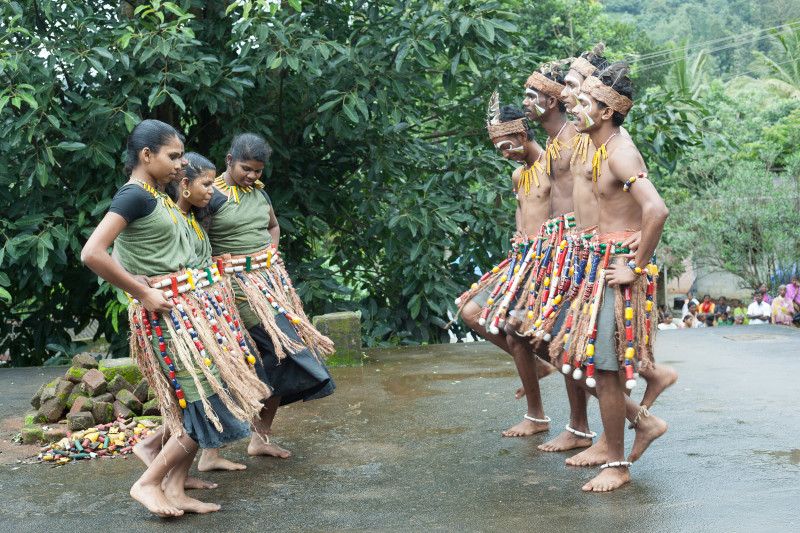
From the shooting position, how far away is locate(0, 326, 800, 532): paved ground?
312cm

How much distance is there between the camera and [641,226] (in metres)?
3.48

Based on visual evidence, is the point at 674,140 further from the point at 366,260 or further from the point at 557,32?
the point at 557,32

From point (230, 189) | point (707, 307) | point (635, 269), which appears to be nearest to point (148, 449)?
point (230, 189)

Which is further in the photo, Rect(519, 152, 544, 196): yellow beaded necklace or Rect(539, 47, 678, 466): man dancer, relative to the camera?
Rect(519, 152, 544, 196): yellow beaded necklace

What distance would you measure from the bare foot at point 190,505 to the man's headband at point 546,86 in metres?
2.61

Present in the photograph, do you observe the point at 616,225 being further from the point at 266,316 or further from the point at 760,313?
the point at 760,313

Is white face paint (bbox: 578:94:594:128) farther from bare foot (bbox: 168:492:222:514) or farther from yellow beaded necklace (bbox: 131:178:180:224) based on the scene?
bare foot (bbox: 168:492:222:514)

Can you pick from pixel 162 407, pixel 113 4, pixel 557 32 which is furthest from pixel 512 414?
pixel 557 32

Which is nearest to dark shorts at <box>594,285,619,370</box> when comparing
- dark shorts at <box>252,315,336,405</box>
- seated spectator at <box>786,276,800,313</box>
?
dark shorts at <box>252,315,336,405</box>

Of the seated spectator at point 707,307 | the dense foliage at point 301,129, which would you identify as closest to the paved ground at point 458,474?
the dense foliage at point 301,129

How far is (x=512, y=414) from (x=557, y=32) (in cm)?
1872

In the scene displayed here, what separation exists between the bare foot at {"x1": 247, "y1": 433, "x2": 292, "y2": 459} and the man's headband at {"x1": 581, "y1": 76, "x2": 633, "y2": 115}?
2272 millimetres

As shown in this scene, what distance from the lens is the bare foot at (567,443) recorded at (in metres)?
4.09

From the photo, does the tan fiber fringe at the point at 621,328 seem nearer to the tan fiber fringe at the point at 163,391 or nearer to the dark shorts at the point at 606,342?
the dark shorts at the point at 606,342
